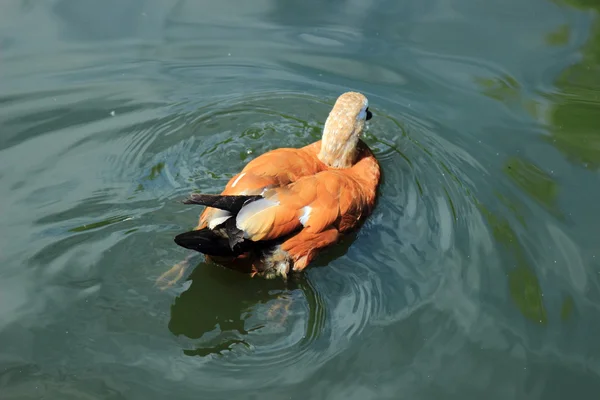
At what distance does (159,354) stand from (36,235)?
1462 millimetres

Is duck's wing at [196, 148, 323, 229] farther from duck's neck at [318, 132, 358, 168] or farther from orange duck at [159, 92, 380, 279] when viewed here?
duck's neck at [318, 132, 358, 168]

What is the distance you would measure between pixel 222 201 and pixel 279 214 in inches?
17.6

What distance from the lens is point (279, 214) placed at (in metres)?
4.85

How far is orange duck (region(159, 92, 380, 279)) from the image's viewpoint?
4684 mm

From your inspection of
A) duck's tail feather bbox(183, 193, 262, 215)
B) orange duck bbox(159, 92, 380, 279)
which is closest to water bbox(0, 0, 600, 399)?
orange duck bbox(159, 92, 380, 279)

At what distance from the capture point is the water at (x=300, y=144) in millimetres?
4523

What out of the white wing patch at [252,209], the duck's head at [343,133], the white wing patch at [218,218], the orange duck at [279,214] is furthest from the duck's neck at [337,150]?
the white wing patch at [218,218]

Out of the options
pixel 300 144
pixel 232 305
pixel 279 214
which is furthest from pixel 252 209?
pixel 300 144

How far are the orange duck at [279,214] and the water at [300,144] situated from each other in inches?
9.1

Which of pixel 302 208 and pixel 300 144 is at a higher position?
pixel 302 208

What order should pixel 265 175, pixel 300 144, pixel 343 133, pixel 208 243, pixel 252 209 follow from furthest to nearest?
pixel 300 144 < pixel 343 133 < pixel 265 175 < pixel 252 209 < pixel 208 243

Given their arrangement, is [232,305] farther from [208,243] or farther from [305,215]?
[305,215]

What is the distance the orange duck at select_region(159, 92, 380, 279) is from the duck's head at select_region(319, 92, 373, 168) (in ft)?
0.87

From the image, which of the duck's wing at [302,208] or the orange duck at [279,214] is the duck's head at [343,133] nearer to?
the orange duck at [279,214]
